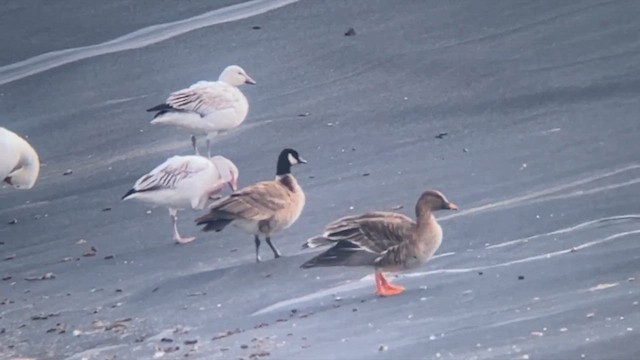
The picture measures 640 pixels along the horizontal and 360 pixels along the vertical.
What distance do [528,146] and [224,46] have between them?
5.02 metres

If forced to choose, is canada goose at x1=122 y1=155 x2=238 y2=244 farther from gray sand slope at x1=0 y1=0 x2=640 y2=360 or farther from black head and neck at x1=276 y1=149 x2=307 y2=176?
black head and neck at x1=276 y1=149 x2=307 y2=176

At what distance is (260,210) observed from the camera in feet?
37.9

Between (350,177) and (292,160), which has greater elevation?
(292,160)

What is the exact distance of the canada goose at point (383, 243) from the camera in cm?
1015

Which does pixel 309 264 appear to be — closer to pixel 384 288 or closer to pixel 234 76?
pixel 384 288

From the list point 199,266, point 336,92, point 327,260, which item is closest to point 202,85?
point 336,92

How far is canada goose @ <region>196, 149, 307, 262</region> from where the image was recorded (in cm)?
1140

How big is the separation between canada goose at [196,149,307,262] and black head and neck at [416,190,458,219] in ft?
4.51

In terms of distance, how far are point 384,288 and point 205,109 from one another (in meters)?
4.75

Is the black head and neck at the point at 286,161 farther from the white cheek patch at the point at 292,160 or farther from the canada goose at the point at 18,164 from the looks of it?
the canada goose at the point at 18,164

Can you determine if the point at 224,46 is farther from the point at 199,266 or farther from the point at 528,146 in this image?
the point at 199,266

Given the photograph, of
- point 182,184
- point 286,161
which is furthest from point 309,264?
point 182,184

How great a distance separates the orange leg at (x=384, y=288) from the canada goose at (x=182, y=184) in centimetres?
249

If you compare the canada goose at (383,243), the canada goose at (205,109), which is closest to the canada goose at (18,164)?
the canada goose at (205,109)
